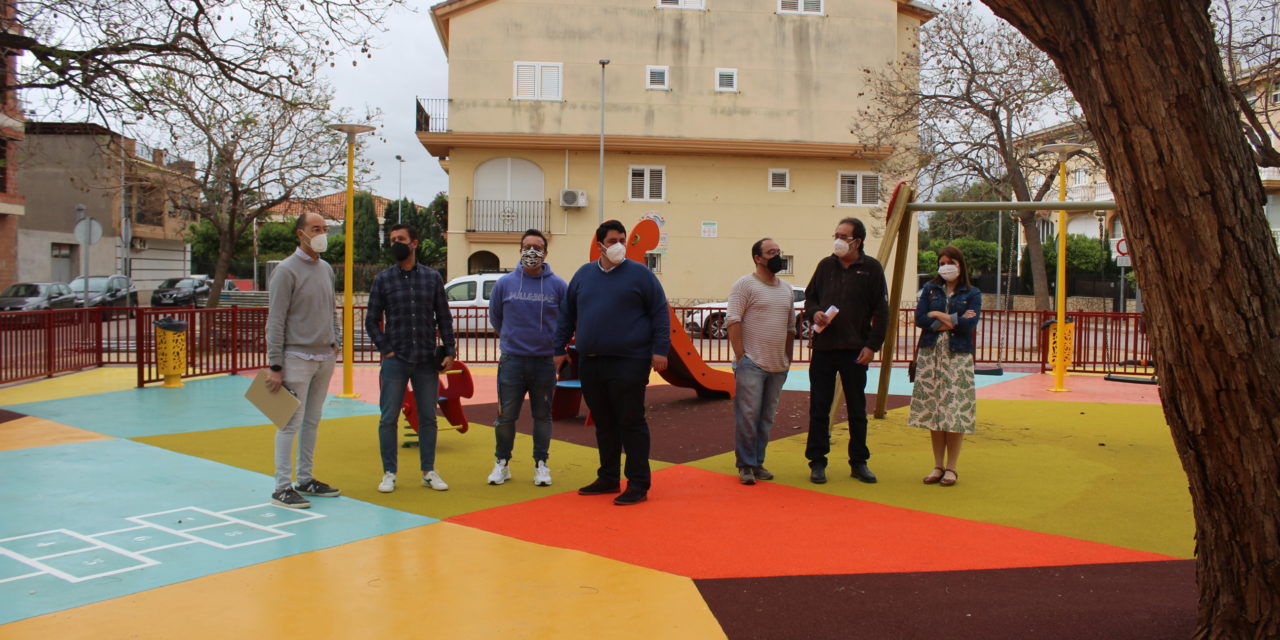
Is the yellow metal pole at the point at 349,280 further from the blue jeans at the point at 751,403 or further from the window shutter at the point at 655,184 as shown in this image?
the window shutter at the point at 655,184

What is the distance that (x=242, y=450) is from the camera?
26.7 feet

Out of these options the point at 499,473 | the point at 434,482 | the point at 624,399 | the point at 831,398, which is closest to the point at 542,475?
the point at 499,473

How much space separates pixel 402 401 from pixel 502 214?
79.6ft

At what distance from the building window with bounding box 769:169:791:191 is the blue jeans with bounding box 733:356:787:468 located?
24731mm

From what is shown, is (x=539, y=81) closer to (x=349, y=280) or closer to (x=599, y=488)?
(x=349, y=280)

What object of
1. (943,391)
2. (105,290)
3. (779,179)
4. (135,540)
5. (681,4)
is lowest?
(135,540)

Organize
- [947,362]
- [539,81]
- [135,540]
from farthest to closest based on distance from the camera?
1. [539,81]
2. [947,362]
3. [135,540]

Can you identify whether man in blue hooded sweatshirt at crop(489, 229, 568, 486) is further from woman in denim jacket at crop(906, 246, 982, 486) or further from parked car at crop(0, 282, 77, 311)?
parked car at crop(0, 282, 77, 311)

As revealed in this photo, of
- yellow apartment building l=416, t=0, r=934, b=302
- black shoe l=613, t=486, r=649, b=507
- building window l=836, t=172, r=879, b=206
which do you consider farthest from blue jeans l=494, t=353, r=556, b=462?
building window l=836, t=172, r=879, b=206

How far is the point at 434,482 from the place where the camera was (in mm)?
6746

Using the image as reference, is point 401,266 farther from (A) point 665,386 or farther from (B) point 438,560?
(A) point 665,386

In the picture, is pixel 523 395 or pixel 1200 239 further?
pixel 523 395

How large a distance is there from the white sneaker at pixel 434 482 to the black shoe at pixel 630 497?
127cm

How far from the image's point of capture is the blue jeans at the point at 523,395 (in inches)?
270
